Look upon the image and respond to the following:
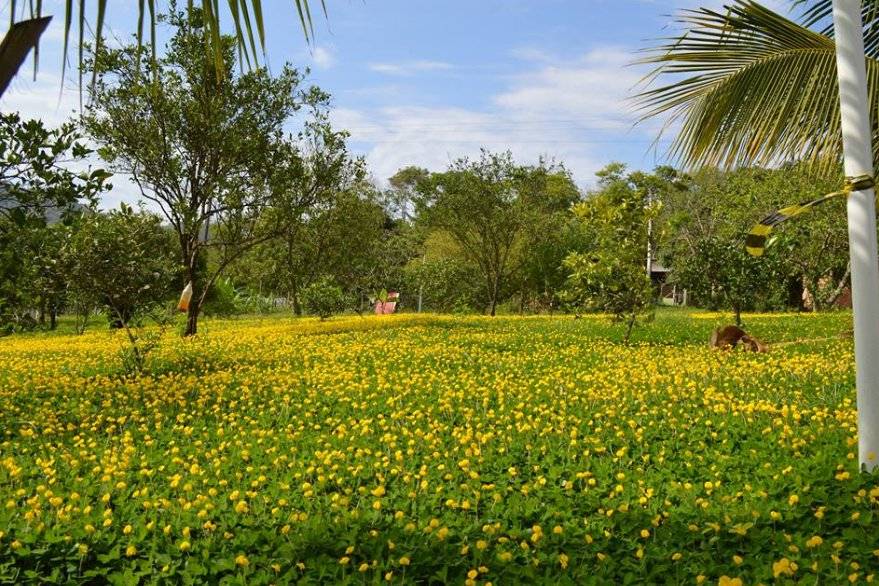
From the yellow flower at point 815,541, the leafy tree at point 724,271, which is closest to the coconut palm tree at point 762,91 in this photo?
the yellow flower at point 815,541

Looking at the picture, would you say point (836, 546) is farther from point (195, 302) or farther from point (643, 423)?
point (195, 302)

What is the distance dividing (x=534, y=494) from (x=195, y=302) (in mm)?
13532

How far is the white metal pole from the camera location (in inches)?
153

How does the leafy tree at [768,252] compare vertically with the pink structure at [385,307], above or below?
above

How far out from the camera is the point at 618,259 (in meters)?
12.7

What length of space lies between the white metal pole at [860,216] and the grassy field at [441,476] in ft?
1.86

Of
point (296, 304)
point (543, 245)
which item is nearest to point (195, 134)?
point (296, 304)

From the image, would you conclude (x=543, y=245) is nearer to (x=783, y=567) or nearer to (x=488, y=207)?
(x=488, y=207)

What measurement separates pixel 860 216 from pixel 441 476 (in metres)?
2.94

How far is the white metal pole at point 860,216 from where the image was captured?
3.88 metres

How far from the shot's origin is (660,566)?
3312 millimetres

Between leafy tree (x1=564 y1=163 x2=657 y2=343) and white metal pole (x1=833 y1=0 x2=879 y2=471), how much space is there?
856cm

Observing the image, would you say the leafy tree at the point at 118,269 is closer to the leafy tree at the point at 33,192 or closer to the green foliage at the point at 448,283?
the leafy tree at the point at 33,192

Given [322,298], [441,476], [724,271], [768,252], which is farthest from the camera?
[322,298]
